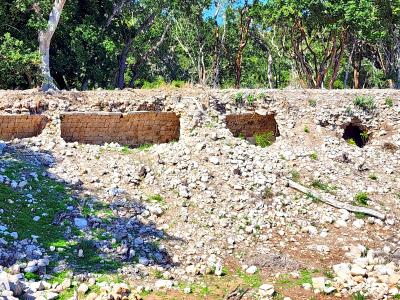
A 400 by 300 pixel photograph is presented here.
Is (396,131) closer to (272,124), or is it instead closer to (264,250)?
(272,124)

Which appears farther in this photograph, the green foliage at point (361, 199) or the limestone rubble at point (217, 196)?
the green foliage at point (361, 199)

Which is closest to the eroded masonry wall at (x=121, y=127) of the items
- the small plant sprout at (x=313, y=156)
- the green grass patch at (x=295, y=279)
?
the small plant sprout at (x=313, y=156)

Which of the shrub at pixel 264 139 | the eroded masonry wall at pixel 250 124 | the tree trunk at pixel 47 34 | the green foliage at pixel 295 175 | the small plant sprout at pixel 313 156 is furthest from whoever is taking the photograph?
the tree trunk at pixel 47 34

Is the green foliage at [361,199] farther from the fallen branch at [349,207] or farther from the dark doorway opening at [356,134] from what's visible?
the dark doorway opening at [356,134]

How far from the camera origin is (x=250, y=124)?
17266mm

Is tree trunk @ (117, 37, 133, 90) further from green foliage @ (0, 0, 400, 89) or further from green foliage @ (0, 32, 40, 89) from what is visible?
green foliage @ (0, 32, 40, 89)

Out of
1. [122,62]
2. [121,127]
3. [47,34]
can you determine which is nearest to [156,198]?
[121,127]

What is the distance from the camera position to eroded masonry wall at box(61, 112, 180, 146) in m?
15.7

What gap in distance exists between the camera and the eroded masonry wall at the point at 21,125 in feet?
49.9

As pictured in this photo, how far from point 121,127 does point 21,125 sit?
2759 millimetres

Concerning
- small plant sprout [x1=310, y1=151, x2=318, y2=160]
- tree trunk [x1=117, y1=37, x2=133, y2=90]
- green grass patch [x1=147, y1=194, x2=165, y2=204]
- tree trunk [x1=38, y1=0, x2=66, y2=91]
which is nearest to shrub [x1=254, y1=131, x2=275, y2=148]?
small plant sprout [x1=310, y1=151, x2=318, y2=160]

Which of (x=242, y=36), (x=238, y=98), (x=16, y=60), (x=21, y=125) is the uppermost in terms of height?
(x=242, y=36)

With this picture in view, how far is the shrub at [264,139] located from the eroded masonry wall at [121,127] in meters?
2.42

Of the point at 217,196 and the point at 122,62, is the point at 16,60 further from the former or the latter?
the point at 217,196
